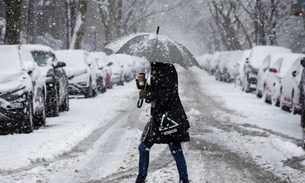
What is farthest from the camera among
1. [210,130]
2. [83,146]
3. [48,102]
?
[48,102]

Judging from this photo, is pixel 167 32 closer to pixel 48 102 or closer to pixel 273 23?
pixel 273 23

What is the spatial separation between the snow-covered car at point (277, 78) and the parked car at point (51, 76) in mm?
6324

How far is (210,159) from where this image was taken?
9.76 m

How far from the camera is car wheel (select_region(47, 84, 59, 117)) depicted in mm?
15344

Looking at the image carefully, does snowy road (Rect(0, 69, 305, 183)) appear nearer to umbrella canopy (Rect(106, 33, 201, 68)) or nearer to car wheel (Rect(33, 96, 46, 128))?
car wheel (Rect(33, 96, 46, 128))

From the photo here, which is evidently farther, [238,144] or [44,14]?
[44,14]

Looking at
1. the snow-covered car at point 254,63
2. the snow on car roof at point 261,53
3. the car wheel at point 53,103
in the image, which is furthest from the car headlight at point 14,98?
the snow on car roof at point 261,53

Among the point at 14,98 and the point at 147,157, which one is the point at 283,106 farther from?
the point at 147,157

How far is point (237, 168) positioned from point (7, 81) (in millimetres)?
4868

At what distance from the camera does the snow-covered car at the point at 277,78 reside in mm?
18719

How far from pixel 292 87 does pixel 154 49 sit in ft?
34.8

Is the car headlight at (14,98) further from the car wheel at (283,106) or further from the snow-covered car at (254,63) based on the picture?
the snow-covered car at (254,63)

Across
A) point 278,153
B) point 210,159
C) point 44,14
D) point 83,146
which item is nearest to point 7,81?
point 83,146

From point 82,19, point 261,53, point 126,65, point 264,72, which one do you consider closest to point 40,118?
point 264,72
